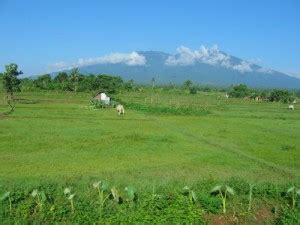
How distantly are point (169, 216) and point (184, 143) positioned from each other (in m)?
14.9

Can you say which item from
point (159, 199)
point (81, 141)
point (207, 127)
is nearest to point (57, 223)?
point (159, 199)

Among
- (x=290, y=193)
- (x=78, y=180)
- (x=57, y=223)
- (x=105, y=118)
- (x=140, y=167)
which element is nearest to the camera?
(x=57, y=223)

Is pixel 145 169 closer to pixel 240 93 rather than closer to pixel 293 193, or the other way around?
pixel 293 193

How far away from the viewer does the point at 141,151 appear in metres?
22.5

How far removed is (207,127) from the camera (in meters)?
34.3

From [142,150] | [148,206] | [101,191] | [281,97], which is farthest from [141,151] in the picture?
[281,97]

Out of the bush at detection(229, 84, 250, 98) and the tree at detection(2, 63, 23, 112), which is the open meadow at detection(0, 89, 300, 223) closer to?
the tree at detection(2, 63, 23, 112)

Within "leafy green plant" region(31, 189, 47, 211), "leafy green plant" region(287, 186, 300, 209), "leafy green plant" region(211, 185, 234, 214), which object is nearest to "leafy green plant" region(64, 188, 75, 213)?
"leafy green plant" region(31, 189, 47, 211)

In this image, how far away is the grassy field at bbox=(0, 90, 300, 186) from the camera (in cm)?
1747

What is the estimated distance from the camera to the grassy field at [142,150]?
57.3ft

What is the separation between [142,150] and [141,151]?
301 millimetres

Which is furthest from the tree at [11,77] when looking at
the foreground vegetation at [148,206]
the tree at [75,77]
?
the foreground vegetation at [148,206]

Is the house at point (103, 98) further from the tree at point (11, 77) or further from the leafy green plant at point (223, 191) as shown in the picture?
the leafy green plant at point (223, 191)

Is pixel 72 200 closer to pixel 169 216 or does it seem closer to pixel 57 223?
pixel 57 223
